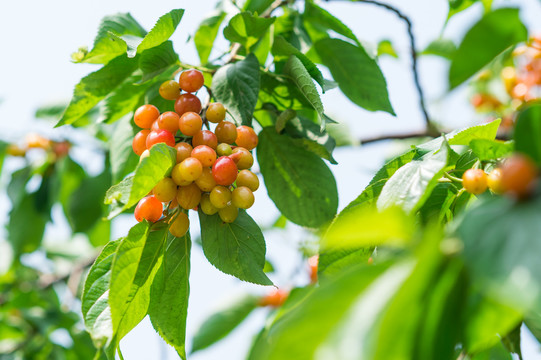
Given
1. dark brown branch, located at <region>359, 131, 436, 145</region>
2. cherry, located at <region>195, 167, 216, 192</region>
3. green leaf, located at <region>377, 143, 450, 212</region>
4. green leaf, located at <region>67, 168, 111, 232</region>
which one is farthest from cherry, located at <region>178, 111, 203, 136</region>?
green leaf, located at <region>67, 168, 111, 232</region>

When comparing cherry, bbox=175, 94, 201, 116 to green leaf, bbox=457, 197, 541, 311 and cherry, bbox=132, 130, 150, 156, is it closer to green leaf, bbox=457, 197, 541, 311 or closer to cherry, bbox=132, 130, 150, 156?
cherry, bbox=132, 130, 150, 156

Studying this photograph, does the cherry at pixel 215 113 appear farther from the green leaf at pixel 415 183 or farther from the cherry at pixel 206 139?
the green leaf at pixel 415 183

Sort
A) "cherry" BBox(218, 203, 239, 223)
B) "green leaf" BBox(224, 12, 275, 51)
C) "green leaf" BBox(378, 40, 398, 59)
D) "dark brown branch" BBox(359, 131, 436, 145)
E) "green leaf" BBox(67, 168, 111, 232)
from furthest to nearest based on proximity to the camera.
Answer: "green leaf" BBox(67, 168, 111, 232) → "dark brown branch" BBox(359, 131, 436, 145) → "green leaf" BBox(378, 40, 398, 59) → "green leaf" BBox(224, 12, 275, 51) → "cherry" BBox(218, 203, 239, 223)

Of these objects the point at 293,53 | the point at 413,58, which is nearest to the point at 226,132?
the point at 293,53

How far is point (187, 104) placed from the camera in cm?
110

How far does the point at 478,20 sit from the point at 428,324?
313mm

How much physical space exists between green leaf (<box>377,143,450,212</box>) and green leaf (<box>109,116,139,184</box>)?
83cm

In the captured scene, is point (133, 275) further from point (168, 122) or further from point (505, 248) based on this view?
point (505, 248)

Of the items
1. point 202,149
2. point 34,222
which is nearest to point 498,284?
point 202,149

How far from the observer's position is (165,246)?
1.00 meters

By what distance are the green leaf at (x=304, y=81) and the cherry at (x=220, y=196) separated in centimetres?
22

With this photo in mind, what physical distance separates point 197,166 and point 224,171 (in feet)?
0.16

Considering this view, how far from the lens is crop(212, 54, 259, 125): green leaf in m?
1.11

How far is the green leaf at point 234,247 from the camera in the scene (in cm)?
100
